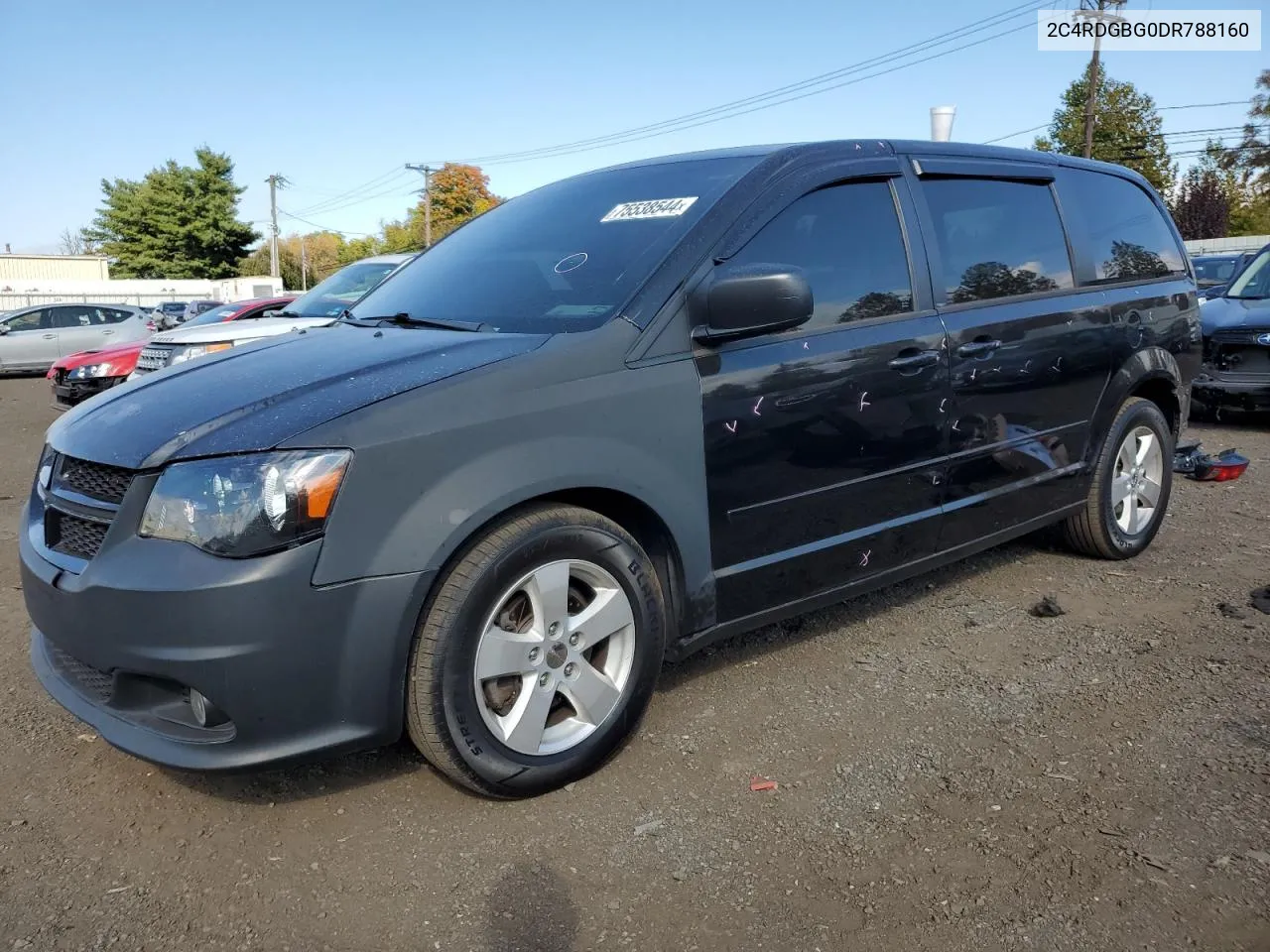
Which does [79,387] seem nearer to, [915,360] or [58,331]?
[915,360]

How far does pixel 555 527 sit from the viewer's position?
2695mm

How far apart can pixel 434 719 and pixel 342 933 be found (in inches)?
20.8

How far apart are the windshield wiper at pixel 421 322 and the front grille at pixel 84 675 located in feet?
4.63

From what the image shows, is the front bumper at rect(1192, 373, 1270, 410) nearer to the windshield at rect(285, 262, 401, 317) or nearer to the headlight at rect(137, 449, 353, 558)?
the windshield at rect(285, 262, 401, 317)

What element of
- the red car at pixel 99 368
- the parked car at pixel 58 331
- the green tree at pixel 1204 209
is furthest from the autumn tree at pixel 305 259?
the red car at pixel 99 368

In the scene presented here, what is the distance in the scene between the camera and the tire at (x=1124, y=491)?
4.66 m

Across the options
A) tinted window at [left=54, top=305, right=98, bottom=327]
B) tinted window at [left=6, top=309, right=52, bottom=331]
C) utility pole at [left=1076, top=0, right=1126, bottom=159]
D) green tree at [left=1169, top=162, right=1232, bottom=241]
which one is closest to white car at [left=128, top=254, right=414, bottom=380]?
tinted window at [left=6, top=309, right=52, bottom=331]

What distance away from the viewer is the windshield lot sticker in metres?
3.28

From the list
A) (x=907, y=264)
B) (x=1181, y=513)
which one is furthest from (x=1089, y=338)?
(x=1181, y=513)

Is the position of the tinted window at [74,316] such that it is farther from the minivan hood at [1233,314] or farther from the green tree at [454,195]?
the green tree at [454,195]

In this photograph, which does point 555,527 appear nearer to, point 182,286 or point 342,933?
point 342,933

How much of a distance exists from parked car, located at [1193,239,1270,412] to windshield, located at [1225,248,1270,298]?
4 centimetres

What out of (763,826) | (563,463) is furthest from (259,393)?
(763,826)

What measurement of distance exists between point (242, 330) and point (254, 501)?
23.4 feet
